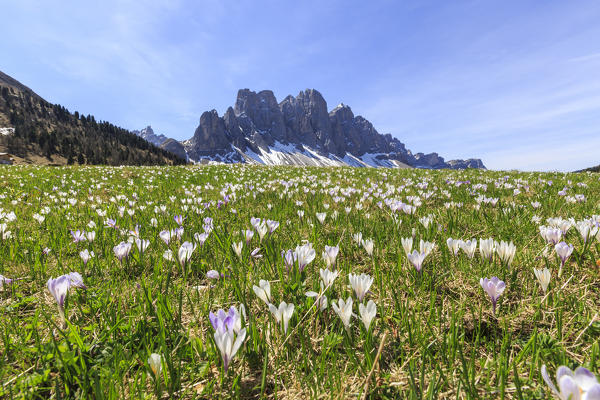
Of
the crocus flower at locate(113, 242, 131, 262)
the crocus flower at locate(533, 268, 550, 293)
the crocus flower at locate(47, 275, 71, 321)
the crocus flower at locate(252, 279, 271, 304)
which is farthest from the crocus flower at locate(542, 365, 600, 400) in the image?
the crocus flower at locate(113, 242, 131, 262)

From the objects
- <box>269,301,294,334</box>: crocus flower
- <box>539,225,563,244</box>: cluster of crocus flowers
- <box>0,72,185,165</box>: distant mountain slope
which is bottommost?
<box>269,301,294,334</box>: crocus flower

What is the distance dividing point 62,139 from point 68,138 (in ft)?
5.63

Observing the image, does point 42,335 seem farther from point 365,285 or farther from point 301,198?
point 301,198

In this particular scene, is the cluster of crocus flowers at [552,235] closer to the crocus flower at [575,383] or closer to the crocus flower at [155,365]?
the crocus flower at [575,383]

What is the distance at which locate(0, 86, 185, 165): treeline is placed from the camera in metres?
80.6

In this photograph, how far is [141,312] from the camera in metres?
1.96

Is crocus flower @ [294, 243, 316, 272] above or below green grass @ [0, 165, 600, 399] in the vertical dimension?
above

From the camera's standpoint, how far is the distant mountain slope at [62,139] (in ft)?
261

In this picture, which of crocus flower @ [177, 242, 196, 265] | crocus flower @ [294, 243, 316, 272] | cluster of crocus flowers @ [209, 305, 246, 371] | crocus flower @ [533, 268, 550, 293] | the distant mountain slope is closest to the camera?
cluster of crocus flowers @ [209, 305, 246, 371]

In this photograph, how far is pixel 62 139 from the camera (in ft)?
280

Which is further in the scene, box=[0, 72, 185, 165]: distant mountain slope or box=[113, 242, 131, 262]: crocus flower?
box=[0, 72, 185, 165]: distant mountain slope

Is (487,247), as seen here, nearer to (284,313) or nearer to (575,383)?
(575,383)

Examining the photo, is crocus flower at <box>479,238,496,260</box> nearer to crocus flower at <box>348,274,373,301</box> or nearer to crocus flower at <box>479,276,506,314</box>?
crocus flower at <box>479,276,506,314</box>

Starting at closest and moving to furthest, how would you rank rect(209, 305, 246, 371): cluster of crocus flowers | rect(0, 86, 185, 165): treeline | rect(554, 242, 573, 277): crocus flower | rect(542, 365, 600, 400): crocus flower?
rect(542, 365, 600, 400): crocus flower → rect(209, 305, 246, 371): cluster of crocus flowers → rect(554, 242, 573, 277): crocus flower → rect(0, 86, 185, 165): treeline
